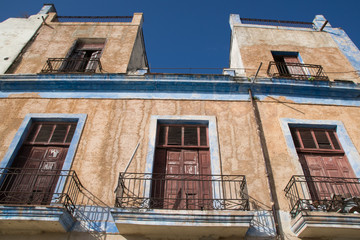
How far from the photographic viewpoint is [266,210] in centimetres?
552

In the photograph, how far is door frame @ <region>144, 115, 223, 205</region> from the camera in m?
5.78

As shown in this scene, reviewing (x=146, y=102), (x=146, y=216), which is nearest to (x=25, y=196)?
(x=146, y=216)

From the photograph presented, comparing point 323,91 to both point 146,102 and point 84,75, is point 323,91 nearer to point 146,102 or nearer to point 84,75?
point 146,102

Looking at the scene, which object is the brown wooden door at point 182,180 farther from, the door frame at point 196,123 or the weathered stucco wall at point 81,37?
the weathered stucco wall at point 81,37

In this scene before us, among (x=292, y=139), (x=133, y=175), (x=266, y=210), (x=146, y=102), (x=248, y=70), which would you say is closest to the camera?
(x=266, y=210)

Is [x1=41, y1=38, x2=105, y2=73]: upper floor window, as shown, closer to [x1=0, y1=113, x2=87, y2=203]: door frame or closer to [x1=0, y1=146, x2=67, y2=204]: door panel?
[x1=0, y1=113, x2=87, y2=203]: door frame

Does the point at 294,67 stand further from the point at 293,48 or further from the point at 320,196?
the point at 320,196

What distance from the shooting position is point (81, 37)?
995cm

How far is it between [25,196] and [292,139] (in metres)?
6.12

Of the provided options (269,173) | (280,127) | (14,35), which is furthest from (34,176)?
(14,35)

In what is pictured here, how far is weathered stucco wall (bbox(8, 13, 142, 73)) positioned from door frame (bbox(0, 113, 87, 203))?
216 centimetres

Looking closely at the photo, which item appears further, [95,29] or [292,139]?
[95,29]

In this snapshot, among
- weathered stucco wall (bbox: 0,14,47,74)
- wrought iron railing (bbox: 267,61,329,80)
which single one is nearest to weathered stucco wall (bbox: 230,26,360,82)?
wrought iron railing (bbox: 267,61,329,80)

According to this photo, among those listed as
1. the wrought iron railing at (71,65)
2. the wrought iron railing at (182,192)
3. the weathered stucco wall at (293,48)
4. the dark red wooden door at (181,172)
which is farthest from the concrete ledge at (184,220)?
the wrought iron railing at (71,65)
